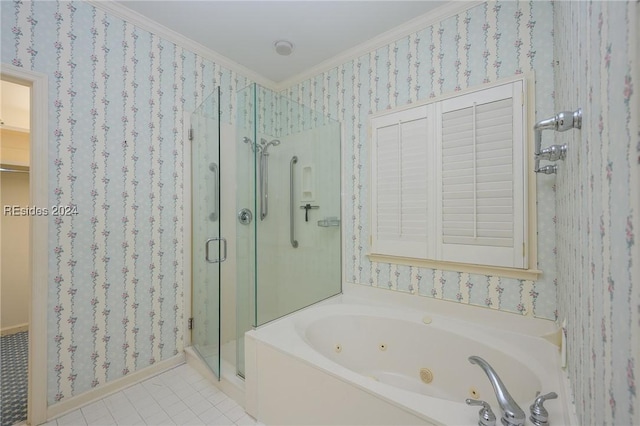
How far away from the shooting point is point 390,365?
179 centimetres

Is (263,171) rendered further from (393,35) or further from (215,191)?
(393,35)

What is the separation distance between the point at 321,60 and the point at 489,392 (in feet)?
9.12

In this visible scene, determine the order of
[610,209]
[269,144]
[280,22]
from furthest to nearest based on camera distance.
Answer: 1. [280,22]
2. [269,144]
3. [610,209]

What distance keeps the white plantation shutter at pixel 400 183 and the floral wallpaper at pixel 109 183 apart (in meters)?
1.28

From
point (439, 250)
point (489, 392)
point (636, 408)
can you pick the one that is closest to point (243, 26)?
point (439, 250)

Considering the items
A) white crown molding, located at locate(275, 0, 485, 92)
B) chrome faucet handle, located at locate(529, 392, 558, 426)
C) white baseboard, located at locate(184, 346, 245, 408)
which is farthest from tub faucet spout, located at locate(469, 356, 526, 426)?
white crown molding, located at locate(275, 0, 485, 92)

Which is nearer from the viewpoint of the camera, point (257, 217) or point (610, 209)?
point (610, 209)

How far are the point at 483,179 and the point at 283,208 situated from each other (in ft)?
4.53

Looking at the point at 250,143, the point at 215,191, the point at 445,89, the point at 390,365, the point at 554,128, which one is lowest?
the point at 390,365

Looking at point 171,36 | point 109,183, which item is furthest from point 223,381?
point 171,36

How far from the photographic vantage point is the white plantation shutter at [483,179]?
1565 millimetres

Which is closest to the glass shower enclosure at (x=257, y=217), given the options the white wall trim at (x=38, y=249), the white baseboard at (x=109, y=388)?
the white baseboard at (x=109, y=388)

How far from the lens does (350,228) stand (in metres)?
2.31

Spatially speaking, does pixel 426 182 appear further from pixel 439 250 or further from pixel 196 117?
pixel 196 117
